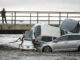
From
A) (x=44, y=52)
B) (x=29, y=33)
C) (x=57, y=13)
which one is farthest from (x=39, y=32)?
(x=57, y=13)

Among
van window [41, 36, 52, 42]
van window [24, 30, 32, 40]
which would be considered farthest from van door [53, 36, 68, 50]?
van window [24, 30, 32, 40]

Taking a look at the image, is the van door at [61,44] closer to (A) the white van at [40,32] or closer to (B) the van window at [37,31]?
(A) the white van at [40,32]

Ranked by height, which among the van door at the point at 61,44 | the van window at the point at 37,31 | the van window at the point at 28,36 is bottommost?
the van door at the point at 61,44

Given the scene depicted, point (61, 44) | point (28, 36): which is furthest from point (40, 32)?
point (61, 44)

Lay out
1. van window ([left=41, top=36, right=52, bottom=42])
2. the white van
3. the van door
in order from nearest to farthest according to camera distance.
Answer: the van door
the white van
van window ([left=41, top=36, right=52, bottom=42])

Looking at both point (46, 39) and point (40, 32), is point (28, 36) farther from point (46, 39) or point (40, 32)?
point (46, 39)

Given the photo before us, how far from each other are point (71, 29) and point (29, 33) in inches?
131

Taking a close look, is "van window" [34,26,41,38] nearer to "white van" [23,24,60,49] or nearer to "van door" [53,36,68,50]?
"white van" [23,24,60,49]

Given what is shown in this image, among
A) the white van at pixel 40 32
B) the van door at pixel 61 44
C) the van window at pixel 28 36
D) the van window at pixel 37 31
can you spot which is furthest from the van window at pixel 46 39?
the van door at pixel 61 44

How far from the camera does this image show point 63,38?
29281mm

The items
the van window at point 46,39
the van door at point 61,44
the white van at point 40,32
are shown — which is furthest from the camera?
the van window at point 46,39

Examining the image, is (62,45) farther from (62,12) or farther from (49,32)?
(62,12)

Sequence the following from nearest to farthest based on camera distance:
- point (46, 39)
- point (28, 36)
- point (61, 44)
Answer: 1. point (61, 44)
2. point (46, 39)
3. point (28, 36)

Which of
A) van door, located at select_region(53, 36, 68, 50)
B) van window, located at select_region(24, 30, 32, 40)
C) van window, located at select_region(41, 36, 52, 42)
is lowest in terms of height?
van door, located at select_region(53, 36, 68, 50)
